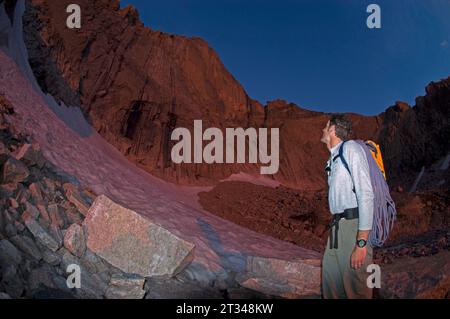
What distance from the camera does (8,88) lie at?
733 centimetres

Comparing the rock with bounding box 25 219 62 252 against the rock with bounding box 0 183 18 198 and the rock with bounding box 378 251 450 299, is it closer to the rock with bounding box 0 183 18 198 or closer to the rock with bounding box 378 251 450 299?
the rock with bounding box 0 183 18 198

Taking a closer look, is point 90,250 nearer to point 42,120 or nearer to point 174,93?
point 42,120

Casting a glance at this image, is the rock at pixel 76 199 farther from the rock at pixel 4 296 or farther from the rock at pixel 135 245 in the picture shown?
the rock at pixel 4 296

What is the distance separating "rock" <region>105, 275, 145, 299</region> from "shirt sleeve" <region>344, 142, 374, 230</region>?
235 centimetres

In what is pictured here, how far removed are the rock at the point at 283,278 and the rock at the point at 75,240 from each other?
1930mm

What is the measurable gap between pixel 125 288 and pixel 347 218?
7.76 ft

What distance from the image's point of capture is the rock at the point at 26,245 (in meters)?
3.45

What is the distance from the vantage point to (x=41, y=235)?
373 cm

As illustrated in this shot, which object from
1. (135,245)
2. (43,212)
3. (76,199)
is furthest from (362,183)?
(76,199)

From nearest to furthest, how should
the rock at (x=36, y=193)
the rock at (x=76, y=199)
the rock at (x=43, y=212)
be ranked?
1. the rock at (x=43, y=212)
2. the rock at (x=36, y=193)
3. the rock at (x=76, y=199)

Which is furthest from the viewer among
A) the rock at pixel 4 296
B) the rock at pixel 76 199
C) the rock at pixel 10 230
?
the rock at pixel 76 199

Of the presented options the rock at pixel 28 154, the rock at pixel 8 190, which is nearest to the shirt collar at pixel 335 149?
the rock at pixel 8 190

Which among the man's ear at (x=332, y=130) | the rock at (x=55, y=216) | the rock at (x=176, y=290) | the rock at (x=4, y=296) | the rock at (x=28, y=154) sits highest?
the rock at (x=28, y=154)

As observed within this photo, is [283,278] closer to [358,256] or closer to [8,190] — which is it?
[358,256]
